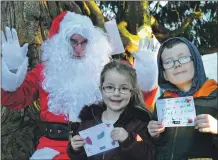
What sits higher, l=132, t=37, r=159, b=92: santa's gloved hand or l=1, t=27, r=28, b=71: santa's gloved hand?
l=1, t=27, r=28, b=71: santa's gloved hand

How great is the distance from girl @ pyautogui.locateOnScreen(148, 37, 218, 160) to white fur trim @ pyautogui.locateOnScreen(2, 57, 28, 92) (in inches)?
50.9

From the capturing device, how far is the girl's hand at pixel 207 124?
1782mm

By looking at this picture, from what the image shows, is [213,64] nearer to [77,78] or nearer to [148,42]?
[148,42]

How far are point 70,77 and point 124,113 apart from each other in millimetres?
1112

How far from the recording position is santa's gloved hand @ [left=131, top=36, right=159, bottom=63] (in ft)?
10.7

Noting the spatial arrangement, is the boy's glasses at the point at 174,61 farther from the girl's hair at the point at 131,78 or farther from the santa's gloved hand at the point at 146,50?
the santa's gloved hand at the point at 146,50

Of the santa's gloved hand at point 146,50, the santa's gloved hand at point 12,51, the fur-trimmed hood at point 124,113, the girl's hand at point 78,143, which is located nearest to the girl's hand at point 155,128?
the fur-trimmed hood at point 124,113

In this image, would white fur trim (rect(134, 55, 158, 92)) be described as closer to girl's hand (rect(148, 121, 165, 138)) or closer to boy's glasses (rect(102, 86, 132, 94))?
boy's glasses (rect(102, 86, 132, 94))

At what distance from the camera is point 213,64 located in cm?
624

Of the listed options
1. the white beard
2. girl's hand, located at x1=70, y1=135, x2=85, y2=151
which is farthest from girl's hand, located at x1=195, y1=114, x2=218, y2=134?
the white beard

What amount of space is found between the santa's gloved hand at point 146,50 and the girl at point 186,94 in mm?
1136

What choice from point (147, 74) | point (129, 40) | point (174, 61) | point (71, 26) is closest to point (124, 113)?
point (174, 61)

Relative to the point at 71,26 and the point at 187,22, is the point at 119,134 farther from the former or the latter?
the point at 187,22

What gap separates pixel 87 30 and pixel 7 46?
69 cm
